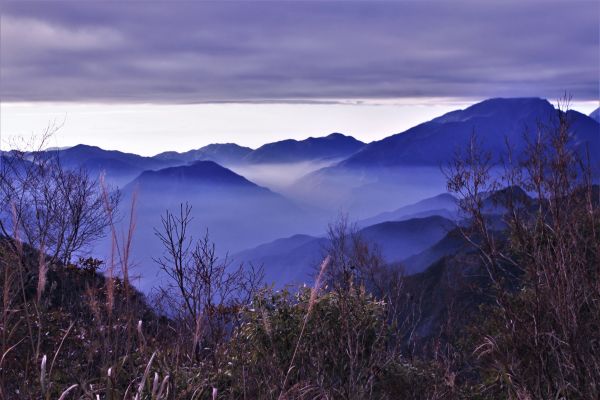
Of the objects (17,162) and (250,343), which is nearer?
(250,343)

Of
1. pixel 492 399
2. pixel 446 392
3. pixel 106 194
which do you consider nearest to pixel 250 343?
pixel 446 392

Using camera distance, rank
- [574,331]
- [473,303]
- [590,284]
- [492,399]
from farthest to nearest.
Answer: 1. [473,303]
2. [492,399]
3. [590,284]
4. [574,331]

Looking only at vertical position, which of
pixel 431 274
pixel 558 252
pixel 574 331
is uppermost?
pixel 558 252

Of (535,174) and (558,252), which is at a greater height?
(535,174)

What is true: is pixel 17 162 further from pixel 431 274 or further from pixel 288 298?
pixel 431 274

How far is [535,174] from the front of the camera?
6234 mm

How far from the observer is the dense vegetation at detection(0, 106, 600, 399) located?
3.86 meters

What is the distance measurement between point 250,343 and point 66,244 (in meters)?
17.6

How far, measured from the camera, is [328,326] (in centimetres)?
1025

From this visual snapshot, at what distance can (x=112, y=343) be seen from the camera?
4.24 m

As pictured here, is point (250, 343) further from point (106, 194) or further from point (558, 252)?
point (106, 194)

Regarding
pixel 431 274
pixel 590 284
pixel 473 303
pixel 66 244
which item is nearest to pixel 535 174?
pixel 590 284

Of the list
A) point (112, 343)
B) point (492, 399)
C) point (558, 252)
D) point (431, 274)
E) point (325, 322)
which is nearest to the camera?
point (112, 343)

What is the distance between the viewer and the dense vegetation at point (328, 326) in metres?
3.86
